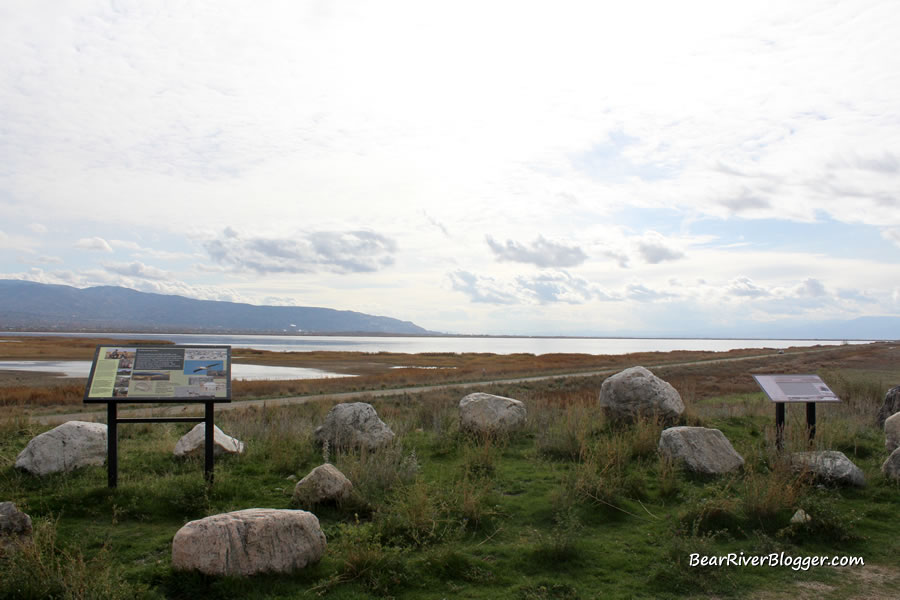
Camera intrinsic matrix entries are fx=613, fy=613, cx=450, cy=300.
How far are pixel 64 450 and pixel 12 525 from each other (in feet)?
11.2

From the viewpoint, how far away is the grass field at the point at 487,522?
19.5 ft

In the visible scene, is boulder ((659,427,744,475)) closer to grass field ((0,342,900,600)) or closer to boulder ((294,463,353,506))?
grass field ((0,342,900,600))

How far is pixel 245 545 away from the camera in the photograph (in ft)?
19.4

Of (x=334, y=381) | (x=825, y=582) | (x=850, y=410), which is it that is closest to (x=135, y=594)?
(x=825, y=582)

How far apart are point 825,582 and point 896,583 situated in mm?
682

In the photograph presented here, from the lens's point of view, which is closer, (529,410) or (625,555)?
(625,555)

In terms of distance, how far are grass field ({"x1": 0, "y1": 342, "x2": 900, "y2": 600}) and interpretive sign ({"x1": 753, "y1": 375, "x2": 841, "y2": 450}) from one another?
0.28m

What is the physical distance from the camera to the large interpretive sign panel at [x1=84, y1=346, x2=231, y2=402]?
8.53 meters

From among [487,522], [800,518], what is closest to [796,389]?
[800,518]

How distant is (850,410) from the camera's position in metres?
16.7

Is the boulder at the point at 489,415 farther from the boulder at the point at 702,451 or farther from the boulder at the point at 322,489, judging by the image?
the boulder at the point at 322,489

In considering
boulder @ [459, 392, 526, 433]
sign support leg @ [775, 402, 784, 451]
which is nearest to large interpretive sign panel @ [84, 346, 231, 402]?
boulder @ [459, 392, 526, 433]

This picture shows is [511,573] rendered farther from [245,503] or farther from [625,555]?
[245,503]

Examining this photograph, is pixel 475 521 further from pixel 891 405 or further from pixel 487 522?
pixel 891 405
